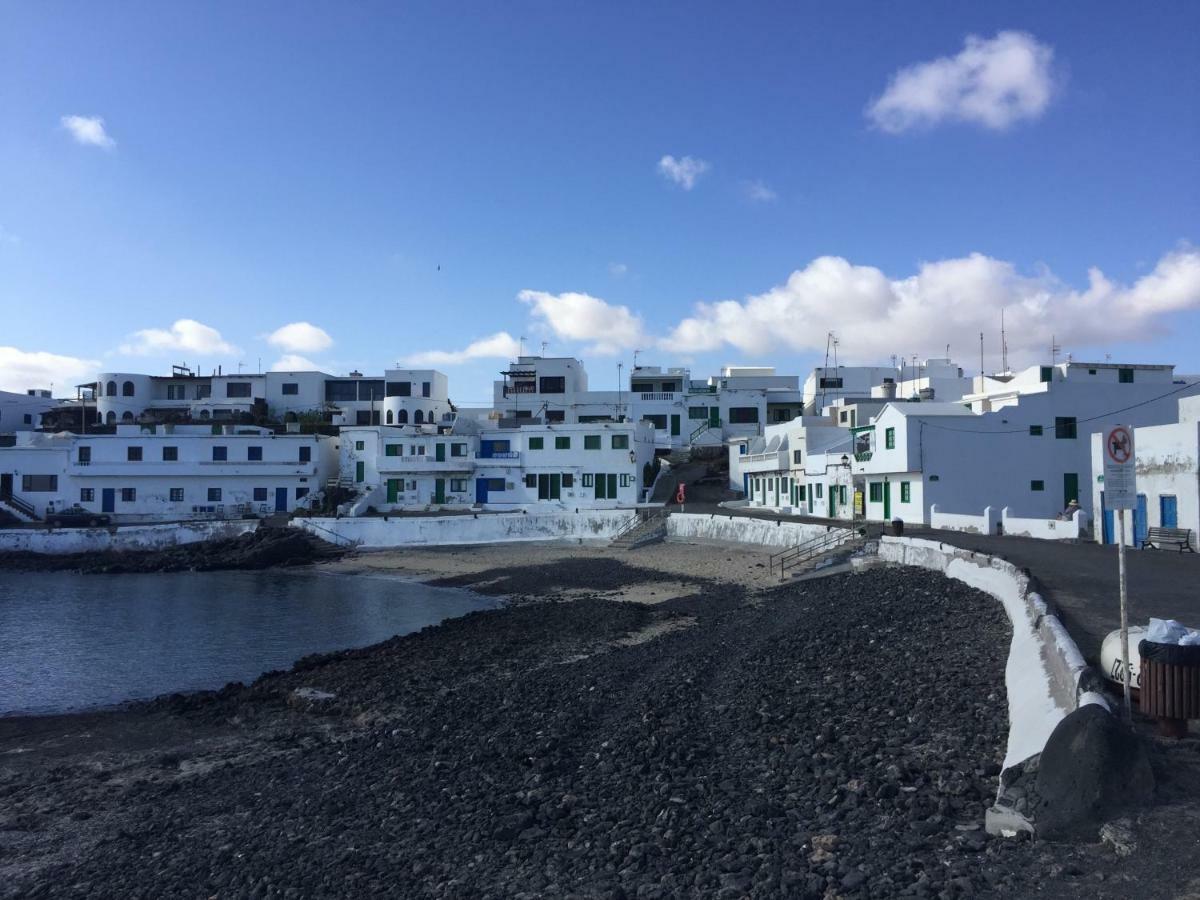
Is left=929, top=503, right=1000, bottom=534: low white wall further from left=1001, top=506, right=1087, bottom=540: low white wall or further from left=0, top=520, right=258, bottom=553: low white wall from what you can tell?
A: left=0, top=520, right=258, bottom=553: low white wall

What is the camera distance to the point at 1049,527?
29.2 meters

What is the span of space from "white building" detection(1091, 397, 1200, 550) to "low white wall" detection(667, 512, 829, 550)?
1069 cm

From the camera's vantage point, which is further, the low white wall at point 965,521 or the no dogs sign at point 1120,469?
the low white wall at point 965,521

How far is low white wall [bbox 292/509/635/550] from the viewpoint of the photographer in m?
48.6

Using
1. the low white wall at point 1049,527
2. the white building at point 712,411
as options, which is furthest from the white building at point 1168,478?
the white building at point 712,411

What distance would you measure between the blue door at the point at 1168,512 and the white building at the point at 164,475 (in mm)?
50390

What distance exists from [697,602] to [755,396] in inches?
1773

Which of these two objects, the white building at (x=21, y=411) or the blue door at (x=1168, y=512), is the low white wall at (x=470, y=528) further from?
the white building at (x=21, y=411)

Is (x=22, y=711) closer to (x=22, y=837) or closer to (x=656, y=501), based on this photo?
(x=22, y=837)

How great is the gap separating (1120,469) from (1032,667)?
9.20ft

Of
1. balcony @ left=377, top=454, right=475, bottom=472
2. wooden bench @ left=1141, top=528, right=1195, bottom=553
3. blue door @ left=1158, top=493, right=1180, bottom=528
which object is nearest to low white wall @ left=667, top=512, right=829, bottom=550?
wooden bench @ left=1141, top=528, right=1195, bottom=553

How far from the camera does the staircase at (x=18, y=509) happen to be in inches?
2351

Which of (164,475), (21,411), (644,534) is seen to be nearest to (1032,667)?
(644,534)

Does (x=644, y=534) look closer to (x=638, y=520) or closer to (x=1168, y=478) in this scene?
(x=638, y=520)
